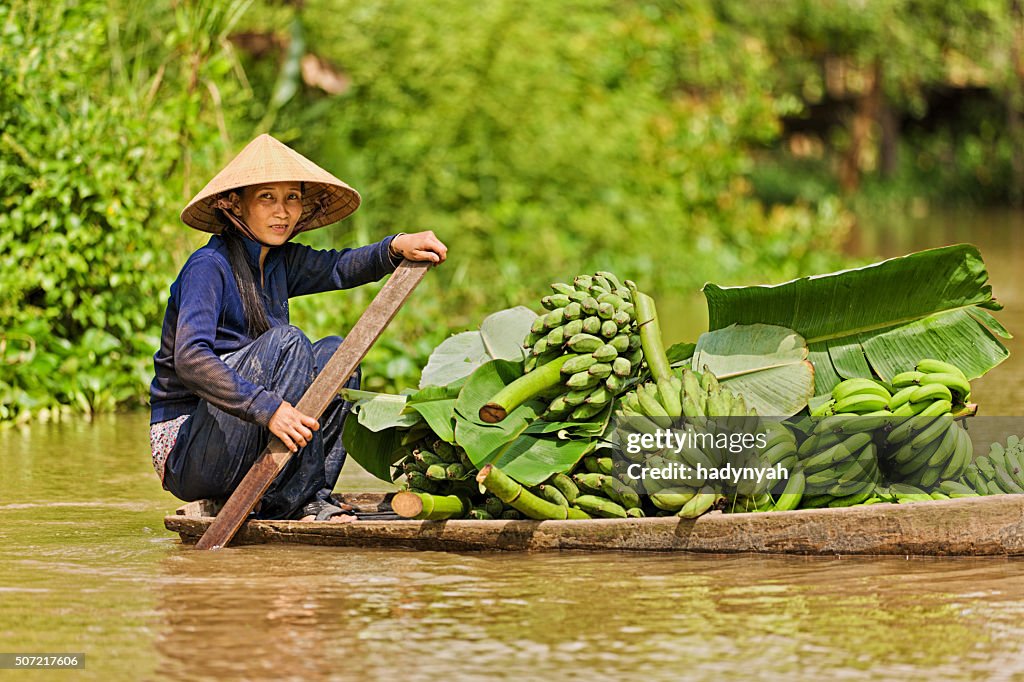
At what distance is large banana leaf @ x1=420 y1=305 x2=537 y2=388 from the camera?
16.3 feet

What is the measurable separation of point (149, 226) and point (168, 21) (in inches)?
A: 68.1

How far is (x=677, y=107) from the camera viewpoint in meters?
15.0

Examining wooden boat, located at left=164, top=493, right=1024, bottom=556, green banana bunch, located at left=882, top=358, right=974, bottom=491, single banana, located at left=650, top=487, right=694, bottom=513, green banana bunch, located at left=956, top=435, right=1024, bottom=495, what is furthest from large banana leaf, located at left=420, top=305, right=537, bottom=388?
green banana bunch, located at left=956, top=435, right=1024, bottom=495

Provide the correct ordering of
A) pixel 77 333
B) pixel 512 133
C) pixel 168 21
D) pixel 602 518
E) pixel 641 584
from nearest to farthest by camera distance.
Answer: pixel 641 584 → pixel 602 518 → pixel 77 333 → pixel 168 21 → pixel 512 133

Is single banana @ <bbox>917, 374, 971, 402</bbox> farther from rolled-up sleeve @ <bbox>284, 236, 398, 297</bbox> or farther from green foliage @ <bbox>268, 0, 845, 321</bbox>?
green foliage @ <bbox>268, 0, 845, 321</bbox>

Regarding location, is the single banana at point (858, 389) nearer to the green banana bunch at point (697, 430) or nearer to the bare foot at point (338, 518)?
the green banana bunch at point (697, 430)

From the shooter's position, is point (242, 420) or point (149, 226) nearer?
point (242, 420)

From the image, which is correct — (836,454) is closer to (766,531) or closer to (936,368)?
(766,531)

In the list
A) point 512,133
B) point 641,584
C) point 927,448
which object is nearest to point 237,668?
point 641,584

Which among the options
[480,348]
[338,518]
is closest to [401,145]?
[480,348]

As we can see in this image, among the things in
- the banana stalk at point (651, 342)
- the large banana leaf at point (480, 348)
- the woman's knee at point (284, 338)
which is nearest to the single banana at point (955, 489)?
the banana stalk at point (651, 342)

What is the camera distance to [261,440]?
187 inches

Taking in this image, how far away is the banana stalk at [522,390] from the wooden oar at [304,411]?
1.41 ft

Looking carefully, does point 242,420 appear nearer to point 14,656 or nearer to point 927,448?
point 14,656
